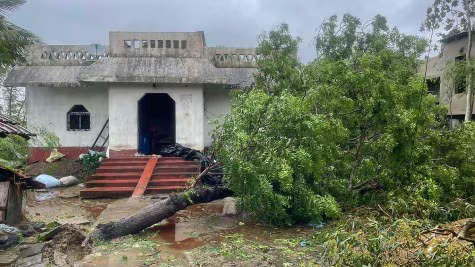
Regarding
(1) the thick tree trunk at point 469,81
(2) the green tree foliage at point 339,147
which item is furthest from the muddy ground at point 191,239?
(1) the thick tree trunk at point 469,81

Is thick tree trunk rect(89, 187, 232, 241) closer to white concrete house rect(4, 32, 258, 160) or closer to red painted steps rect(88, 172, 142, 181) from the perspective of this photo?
red painted steps rect(88, 172, 142, 181)

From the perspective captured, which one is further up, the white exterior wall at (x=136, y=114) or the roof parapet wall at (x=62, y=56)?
the roof parapet wall at (x=62, y=56)

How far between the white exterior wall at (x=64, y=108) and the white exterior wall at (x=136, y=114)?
6.59 ft

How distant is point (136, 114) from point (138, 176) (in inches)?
108

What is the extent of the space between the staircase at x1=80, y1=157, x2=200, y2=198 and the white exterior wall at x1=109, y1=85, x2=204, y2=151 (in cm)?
Answer: 94

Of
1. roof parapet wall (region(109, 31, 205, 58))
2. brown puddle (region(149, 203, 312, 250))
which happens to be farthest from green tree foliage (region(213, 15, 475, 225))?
roof parapet wall (region(109, 31, 205, 58))

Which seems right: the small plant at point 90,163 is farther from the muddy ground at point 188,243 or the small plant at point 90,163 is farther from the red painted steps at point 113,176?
the muddy ground at point 188,243

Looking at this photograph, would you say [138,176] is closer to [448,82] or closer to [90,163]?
[90,163]

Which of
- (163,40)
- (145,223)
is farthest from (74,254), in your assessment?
(163,40)

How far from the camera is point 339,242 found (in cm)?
445

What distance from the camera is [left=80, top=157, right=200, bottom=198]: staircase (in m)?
11.9

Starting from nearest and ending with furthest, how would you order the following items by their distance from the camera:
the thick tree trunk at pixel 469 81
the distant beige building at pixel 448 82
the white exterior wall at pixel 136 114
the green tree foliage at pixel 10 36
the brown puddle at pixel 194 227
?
the brown puddle at pixel 194 227 < the green tree foliage at pixel 10 36 < the white exterior wall at pixel 136 114 < the thick tree trunk at pixel 469 81 < the distant beige building at pixel 448 82

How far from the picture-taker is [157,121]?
20000 millimetres

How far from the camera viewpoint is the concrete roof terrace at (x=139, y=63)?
14305mm
